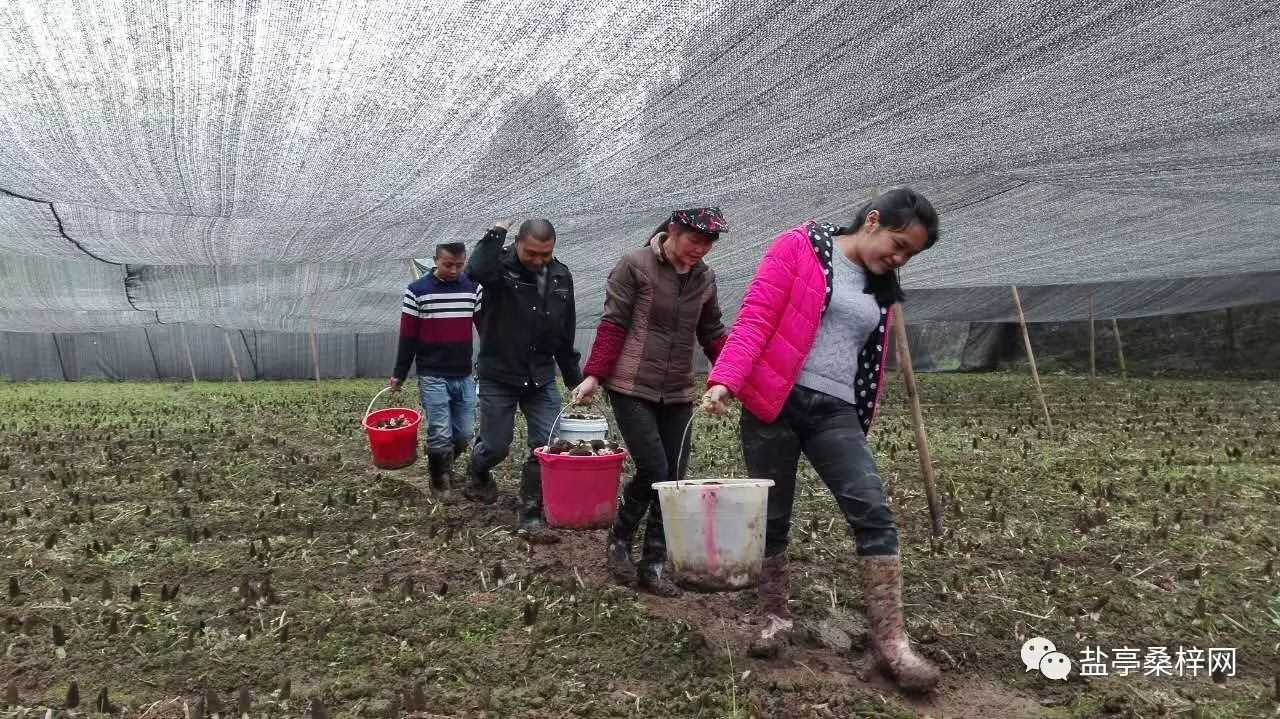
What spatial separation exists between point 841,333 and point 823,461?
1.29 feet

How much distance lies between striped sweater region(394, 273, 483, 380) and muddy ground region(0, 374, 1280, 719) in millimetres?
809

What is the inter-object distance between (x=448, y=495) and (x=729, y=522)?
3036mm

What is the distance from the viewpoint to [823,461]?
2.72 metres

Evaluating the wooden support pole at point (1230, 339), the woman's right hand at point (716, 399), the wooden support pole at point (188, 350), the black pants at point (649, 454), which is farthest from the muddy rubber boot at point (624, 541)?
the wooden support pole at point (188, 350)

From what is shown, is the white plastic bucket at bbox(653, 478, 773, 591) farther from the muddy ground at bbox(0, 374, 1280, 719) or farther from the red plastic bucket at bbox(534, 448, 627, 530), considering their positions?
the red plastic bucket at bbox(534, 448, 627, 530)

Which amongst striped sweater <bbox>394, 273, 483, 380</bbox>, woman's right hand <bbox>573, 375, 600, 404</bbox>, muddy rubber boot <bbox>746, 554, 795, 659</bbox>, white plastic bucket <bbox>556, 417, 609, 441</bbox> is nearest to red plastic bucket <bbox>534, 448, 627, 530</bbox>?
white plastic bucket <bbox>556, 417, 609, 441</bbox>

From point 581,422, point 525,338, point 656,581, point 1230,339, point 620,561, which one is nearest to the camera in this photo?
point 656,581

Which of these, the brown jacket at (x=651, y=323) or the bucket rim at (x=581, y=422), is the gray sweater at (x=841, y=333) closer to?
the brown jacket at (x=651, y=323)

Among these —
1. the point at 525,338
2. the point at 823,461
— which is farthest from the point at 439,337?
the point at 823,461

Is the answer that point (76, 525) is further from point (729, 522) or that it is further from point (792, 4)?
point (792, 4)

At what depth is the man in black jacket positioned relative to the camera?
4117mm

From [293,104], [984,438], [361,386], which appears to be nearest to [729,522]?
[293,104]

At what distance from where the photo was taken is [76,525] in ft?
15.6

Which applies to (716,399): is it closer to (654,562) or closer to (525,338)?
(654,562)
